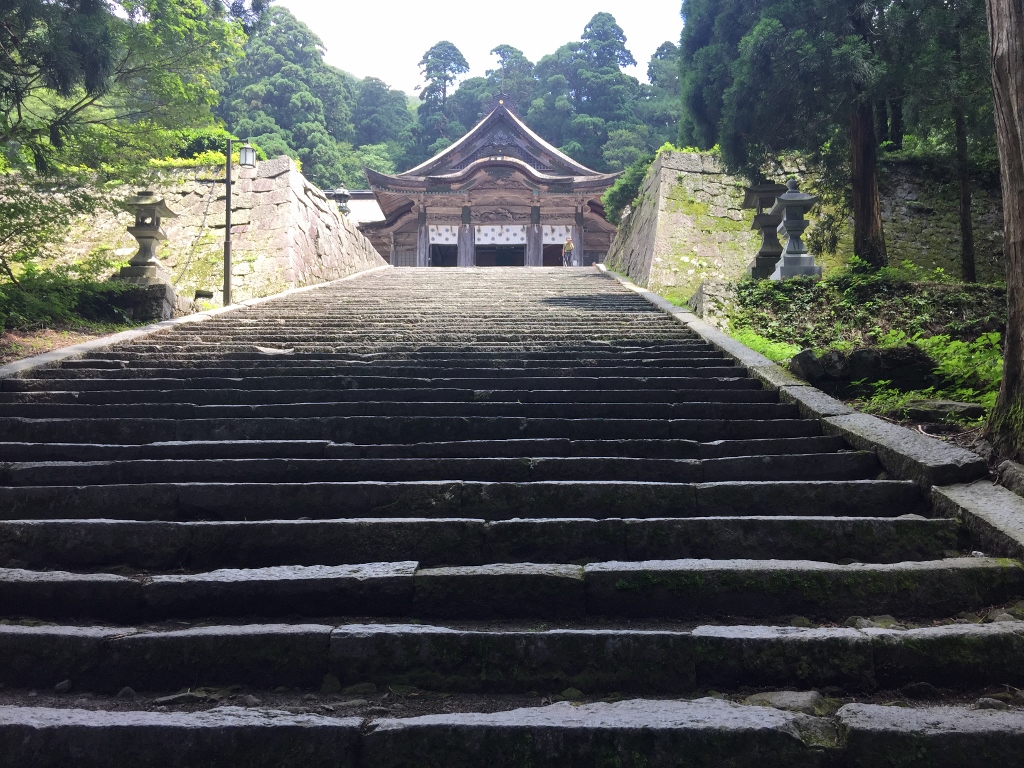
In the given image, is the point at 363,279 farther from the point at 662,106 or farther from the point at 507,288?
the point at 662,106

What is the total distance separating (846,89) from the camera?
30.9ft

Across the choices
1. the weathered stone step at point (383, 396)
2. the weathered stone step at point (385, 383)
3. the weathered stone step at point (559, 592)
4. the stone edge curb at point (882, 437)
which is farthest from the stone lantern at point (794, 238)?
the weathered stone step at point (559, 592)

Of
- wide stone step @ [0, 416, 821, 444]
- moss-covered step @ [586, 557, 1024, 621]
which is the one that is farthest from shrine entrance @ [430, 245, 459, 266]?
moss-covered step @ [586, 557, 1024, 621]

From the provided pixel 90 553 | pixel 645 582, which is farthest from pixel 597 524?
pixel 90 553

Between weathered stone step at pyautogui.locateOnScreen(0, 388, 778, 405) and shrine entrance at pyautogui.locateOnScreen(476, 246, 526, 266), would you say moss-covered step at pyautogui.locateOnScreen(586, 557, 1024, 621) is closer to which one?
weathered stone step at pyautogui.locateOnScreen(0, 388, 778, 405)

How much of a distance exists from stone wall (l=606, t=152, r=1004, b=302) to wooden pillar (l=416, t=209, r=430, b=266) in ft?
35.9

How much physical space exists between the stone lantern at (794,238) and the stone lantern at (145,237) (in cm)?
854

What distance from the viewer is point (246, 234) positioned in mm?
13484

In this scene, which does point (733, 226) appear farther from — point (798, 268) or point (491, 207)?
point (491, 207)

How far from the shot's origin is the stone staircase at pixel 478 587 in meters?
2.12

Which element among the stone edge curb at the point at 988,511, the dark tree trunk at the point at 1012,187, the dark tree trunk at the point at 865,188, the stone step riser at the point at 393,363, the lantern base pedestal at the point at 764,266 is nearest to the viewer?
the stone edge curb at the point at 988,511

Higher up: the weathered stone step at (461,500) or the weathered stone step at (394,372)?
the weathered stone step at (394,372)

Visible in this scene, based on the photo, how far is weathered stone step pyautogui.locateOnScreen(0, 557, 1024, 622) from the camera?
2766mm

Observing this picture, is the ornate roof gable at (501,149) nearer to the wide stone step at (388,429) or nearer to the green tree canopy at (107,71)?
the green tree canopy at (107,71)
